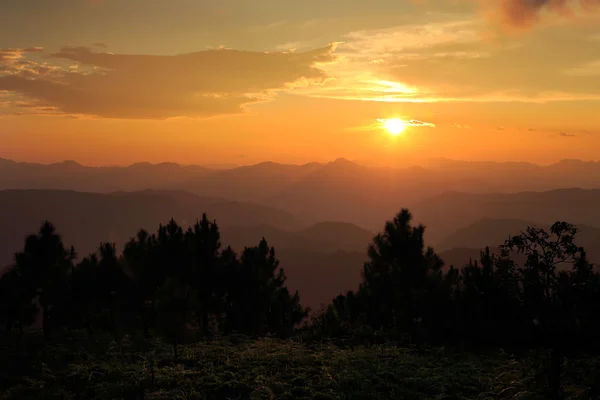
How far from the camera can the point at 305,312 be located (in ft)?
157

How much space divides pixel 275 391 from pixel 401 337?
17.1 meters

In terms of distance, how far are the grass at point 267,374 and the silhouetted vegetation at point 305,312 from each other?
140 mm

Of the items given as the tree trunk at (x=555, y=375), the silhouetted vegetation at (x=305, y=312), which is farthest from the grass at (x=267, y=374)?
the tree trunk at (x=555, y=375)

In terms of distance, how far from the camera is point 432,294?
34.2 m

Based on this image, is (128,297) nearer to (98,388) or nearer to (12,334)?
(12,334)

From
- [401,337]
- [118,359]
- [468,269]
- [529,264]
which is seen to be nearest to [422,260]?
[468,269]

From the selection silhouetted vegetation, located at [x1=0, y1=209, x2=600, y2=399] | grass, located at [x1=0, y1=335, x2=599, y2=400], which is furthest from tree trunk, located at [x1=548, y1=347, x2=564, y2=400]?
grass, located at [x1=0, y1=335, x2=599, y2=400]

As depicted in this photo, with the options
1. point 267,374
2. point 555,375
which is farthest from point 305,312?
point 555,375

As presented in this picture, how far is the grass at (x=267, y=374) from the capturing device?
19297mm

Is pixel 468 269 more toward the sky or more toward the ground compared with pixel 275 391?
more toward the sky

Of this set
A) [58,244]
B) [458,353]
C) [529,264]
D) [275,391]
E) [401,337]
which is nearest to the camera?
[529,264]

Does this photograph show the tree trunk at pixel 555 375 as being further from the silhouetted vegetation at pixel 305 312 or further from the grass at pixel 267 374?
the grass at pixel 267 374

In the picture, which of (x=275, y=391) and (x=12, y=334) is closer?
(x=275, y=391)

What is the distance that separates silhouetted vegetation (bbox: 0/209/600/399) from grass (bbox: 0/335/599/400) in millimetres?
140
